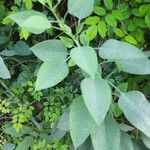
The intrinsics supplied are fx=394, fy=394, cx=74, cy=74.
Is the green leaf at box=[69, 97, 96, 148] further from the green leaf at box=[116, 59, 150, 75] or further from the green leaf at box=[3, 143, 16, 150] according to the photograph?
the green leaf at box=[3, 143, 16, 150]

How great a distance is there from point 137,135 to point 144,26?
475mm

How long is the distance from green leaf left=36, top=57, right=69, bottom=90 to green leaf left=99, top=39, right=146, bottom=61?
0.15 meters

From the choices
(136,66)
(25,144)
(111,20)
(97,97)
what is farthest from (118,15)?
(25,144)

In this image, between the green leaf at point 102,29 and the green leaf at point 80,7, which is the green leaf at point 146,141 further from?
the green leaf at point 80,7

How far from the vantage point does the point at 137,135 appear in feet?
5.65

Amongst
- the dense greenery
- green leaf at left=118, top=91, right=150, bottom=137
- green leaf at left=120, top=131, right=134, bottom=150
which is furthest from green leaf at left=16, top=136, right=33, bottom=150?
green leaf at left=118, top=91, right=150, bottom=137

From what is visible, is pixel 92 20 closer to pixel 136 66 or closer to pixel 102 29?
pixel 102 29

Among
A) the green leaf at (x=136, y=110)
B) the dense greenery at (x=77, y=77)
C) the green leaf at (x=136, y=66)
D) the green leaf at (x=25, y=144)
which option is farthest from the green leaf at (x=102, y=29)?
the green leaf at (x=25, y=144)

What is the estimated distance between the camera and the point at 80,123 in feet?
4.42

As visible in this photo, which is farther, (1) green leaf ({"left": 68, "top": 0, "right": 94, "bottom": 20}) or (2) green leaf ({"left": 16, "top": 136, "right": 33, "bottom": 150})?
(2) green leaf ({"left": 16, "top": 136, "right": 33, "bottom": 150})

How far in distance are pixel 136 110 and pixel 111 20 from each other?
0.44m

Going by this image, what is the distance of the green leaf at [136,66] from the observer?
1.44 m

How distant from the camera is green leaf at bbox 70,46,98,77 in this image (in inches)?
47.0

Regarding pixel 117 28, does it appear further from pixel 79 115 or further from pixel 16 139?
pixel 16 139
